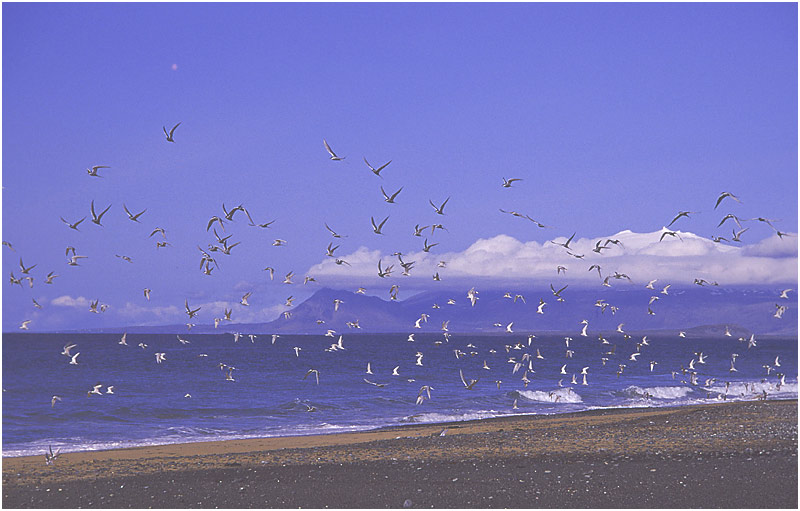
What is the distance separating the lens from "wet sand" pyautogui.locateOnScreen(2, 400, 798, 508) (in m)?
14.6

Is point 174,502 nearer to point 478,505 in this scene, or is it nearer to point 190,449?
point 478,505

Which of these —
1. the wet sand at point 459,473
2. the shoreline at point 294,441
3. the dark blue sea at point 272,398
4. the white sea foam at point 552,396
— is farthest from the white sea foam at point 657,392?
the wet sand at point 459,473

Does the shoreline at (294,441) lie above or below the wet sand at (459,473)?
below

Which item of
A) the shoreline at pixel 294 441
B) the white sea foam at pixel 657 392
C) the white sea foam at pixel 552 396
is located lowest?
the white sea foam at pixel 657 392

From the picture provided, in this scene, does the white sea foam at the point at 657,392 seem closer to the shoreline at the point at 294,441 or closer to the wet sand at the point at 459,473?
the shoreline at the point at 294,441

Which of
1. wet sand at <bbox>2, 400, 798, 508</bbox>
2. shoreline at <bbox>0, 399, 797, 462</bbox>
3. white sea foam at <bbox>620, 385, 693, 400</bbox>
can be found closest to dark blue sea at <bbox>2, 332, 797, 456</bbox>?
white sea foam at <bbox>620, 385, 693, 400</bbox>

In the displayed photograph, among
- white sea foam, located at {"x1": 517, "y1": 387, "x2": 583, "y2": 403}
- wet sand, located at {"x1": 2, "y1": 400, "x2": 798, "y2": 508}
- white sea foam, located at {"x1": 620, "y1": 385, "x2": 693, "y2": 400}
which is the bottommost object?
Answer: white sea foam, located at {"x1": 620, "y1": 385, "x2": 693, "y2": 400}

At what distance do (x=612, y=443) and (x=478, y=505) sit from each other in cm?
878

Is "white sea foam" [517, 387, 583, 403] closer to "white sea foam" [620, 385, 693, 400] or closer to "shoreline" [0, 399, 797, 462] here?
"white sea foam" [620, 385, 693, 400]

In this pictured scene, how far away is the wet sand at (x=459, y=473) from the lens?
14.6m

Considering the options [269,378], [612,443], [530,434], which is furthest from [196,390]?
[612,443]

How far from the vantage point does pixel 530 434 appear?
25.8 metres

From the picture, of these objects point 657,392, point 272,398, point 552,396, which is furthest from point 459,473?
point 657,392

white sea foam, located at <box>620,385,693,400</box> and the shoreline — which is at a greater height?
the shoreline
